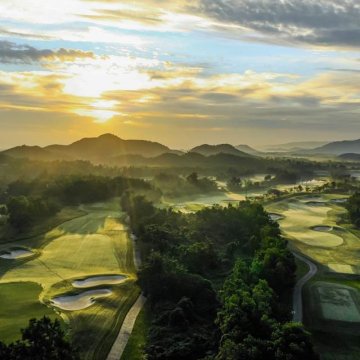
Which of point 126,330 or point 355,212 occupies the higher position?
point 355,212

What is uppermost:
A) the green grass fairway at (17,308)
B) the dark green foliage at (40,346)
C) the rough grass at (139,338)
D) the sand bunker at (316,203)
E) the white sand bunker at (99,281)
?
the dark green foliage at (40,346)

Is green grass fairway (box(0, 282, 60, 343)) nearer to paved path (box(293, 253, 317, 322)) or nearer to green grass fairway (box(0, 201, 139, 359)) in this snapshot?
green grass fairway (box(0, 201, 139, 359))

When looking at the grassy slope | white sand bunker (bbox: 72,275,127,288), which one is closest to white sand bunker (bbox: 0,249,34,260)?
white sand bunker (bbox: 72,275,127,288)

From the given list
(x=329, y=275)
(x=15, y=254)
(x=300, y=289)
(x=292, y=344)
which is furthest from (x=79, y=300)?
(x=329, y=275)

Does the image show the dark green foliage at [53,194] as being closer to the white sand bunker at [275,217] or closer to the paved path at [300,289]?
the white sand bunker at [275,217]

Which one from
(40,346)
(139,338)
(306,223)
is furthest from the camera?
(306,223)

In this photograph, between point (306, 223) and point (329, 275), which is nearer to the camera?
point (329, 275)

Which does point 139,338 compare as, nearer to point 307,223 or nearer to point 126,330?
point 126,330

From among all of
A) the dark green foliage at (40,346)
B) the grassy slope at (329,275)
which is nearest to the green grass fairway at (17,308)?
the dark green foliage at (40,346)
